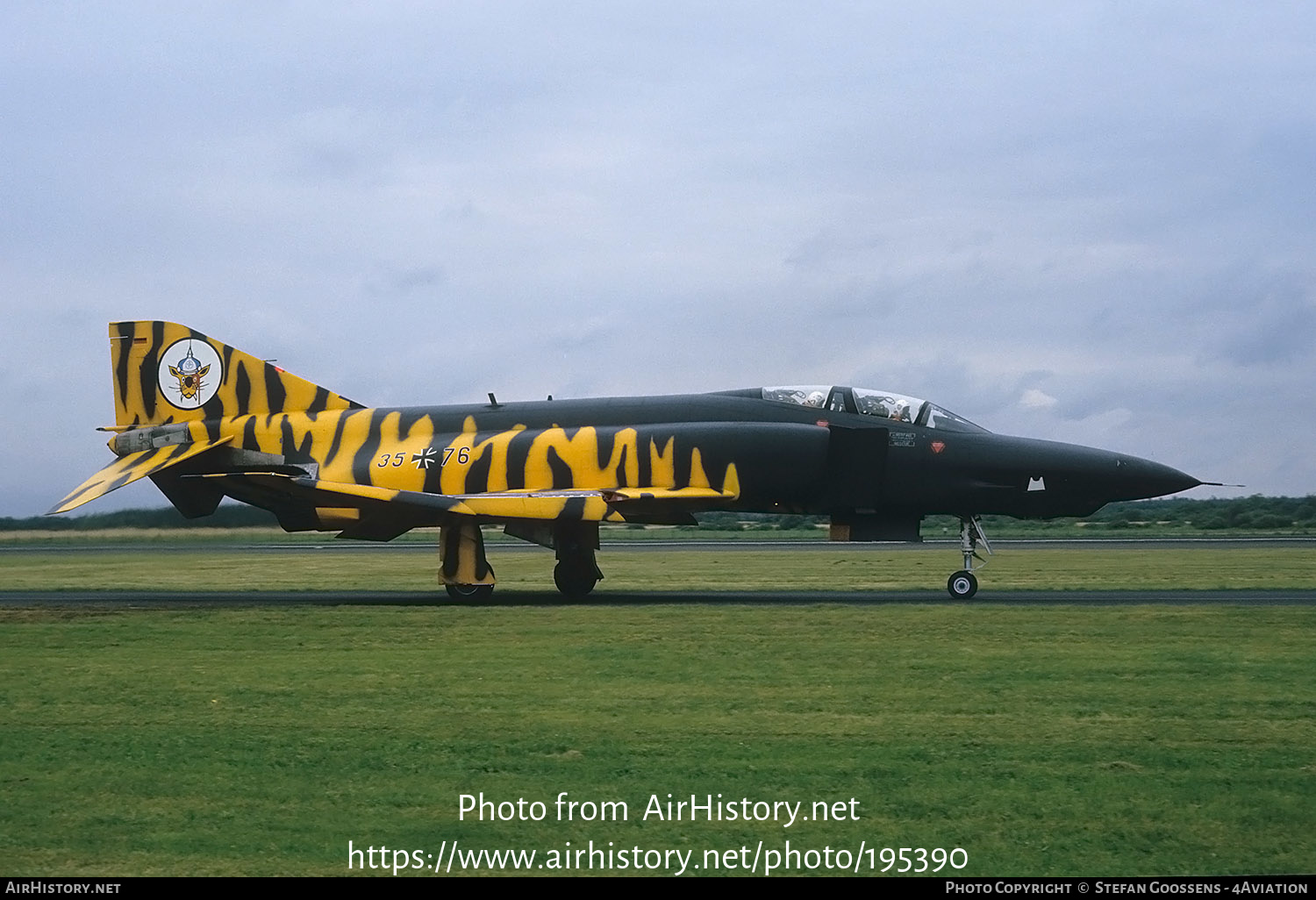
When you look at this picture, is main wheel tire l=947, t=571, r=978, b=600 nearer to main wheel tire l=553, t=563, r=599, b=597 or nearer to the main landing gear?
the main landing gear

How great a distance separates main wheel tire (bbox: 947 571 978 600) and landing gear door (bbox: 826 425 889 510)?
155cm

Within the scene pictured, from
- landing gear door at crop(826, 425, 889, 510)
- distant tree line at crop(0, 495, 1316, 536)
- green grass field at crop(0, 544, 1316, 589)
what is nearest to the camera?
landing gear door at crop(826, 425, 889, 510)

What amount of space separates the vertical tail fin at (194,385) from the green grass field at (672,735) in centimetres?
692

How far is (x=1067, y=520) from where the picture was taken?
193 feet

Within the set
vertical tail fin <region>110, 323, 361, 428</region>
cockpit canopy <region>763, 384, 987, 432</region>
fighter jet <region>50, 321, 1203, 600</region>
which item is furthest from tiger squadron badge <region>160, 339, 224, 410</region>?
cockpit canopy <region>763, 384, 987, 432</region>

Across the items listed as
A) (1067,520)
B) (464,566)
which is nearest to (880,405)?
(464,566)

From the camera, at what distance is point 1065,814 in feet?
20.4

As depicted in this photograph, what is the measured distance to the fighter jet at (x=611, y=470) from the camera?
61.2 ft

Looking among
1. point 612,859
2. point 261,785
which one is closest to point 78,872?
point 261,785

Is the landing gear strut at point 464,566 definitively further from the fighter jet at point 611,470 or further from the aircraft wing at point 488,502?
the aircraft wing at point 488,502

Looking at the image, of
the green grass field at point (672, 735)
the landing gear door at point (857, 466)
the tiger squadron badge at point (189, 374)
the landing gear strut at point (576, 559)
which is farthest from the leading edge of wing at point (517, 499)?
the green grass field at point (672, 735)

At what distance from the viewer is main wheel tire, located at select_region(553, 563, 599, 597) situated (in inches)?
777

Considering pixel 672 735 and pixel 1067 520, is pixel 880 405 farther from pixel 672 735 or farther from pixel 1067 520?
pixel 1067 520

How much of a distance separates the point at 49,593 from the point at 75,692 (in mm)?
12576
